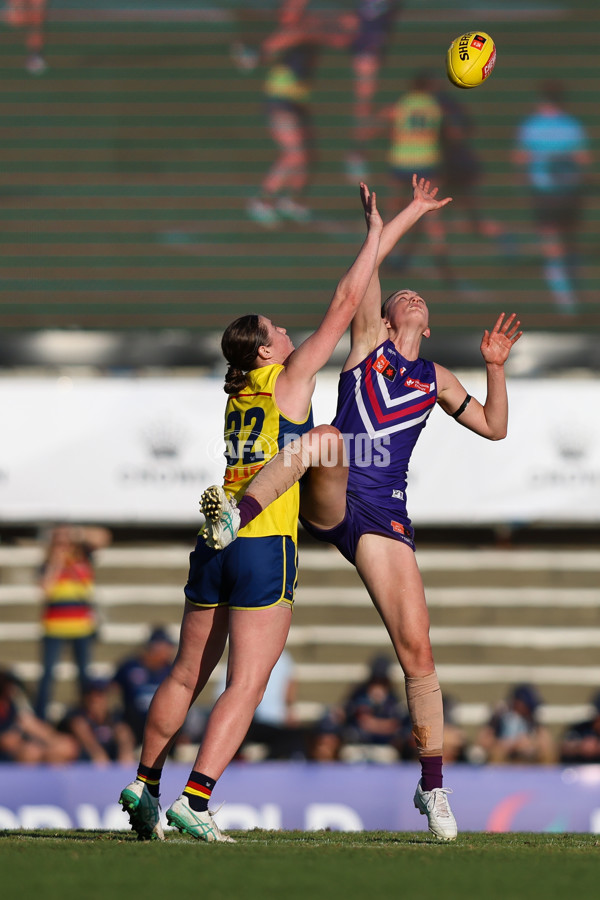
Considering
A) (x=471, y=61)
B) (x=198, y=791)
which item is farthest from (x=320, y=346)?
(x=471, y=61)

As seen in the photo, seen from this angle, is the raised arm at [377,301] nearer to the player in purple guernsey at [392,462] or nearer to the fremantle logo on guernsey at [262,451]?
the player in purple guernsey at [392,462]

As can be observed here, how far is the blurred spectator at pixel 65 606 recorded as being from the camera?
11.5 m

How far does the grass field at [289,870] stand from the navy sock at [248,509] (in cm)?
118

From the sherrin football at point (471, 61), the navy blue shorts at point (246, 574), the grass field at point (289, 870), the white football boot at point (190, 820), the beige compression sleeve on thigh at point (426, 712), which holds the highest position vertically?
the sherrin football at point (471, 61)

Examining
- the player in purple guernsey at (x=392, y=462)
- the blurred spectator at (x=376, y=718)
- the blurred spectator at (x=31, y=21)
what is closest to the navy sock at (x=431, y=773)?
the player in purple guernsey at (x=392, y=462)

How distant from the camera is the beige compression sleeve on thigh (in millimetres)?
5469

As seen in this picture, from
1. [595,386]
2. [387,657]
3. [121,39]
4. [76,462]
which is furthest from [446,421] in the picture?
[121,39]

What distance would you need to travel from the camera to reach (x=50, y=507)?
11.1 m

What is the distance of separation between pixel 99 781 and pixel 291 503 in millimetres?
4583

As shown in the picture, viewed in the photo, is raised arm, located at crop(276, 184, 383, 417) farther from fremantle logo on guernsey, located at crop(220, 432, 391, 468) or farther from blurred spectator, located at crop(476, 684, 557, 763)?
blurred spectator, located at crop(476, 684, 557, 763)

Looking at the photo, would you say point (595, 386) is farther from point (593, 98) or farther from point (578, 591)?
point (593, 98)

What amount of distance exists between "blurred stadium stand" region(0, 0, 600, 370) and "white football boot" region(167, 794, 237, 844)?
314 inches

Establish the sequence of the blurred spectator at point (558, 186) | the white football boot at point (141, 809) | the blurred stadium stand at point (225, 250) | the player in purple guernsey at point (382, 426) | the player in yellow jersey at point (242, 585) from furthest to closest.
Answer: the blurred spectator at point (558, 186) < the blurred stadium stand at point (225, 250) < the player in purple guernsey at point (382, 426) < the white football boot at point (141, 809) < the player in yellow jersey at point (242, 585)

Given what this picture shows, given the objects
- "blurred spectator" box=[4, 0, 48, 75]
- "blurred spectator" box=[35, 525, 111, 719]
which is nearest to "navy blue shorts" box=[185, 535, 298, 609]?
"blurred spectator" box=[35, 525, 111, 719]
